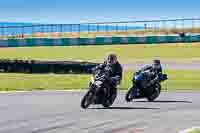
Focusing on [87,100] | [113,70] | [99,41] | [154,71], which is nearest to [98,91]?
[87,100]

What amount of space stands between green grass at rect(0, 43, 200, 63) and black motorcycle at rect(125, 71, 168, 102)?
37294 millimetres

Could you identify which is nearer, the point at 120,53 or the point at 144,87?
the point at 144,87

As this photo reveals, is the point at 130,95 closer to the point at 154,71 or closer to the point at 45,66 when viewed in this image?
the point at 154,71

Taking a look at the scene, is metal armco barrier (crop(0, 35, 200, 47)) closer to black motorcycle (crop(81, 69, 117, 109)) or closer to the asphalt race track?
the asphalt race track

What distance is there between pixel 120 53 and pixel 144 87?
166 ft

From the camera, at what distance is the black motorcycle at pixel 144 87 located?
881 inches

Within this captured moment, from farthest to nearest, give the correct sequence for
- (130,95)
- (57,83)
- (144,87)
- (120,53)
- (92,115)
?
(120,53), (57,83), (144,87), (130,95), (92,115)

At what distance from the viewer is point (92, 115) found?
57.2ft

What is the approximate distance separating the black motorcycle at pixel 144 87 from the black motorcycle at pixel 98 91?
7.91 ft

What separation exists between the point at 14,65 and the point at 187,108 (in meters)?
23.5

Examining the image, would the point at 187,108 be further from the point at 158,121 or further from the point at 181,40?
the point at 181,40

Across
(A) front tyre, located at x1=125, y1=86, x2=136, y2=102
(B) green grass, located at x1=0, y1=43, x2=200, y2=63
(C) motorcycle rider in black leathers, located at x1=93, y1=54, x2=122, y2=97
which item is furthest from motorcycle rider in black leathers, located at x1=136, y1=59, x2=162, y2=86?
(B) green grass, located at x1=0, y1=43, x2=200, y2=63

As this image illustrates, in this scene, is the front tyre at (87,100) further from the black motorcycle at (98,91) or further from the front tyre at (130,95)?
the front tyre at (130,95)

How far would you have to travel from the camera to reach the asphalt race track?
47.8ft
